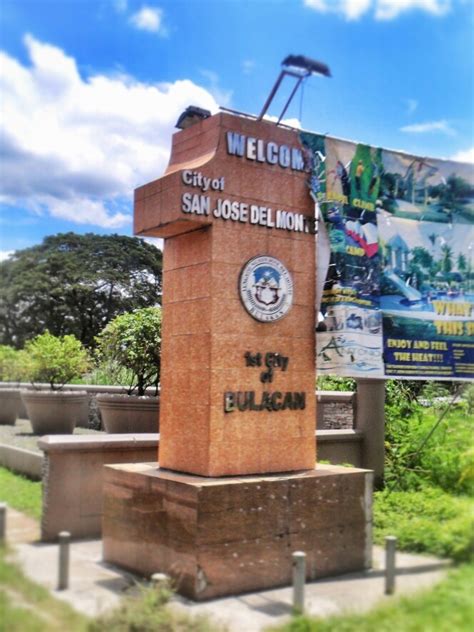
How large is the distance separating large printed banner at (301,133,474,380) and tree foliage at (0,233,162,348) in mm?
2703

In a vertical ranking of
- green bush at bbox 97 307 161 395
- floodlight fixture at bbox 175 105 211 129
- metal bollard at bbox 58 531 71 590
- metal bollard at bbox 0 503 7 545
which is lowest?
metal bollard at bbox 58 531 71 590

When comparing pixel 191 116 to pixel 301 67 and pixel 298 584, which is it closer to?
pixel 301 67

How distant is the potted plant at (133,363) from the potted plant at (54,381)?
57 cm

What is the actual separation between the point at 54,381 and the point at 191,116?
3940mm

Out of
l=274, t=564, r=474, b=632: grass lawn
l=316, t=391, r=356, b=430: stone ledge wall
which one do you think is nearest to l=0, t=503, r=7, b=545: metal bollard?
l=274, t=564, r=474, b=632: grass lawn

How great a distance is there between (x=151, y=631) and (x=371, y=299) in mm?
4765

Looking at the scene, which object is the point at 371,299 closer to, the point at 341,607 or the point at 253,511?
the point at 253,511

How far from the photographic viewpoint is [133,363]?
12.5 m

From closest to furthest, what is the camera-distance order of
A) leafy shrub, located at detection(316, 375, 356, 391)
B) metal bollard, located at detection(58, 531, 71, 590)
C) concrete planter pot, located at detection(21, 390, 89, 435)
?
metal bollard, located at detection(58, 531, 71, 590)
concrete planter pot, located at detection(21, 390, 89, 435)
leafy shrub, located at detection(316, 375, 356, 391)

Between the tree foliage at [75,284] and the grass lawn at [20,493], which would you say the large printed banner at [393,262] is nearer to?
the tree foliage at [75,284]

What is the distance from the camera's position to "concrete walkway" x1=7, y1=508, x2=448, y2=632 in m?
6.07

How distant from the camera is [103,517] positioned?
26.0ft

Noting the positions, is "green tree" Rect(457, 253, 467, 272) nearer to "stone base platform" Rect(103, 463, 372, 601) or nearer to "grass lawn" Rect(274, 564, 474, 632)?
"stone base platform" Rect(103, 463, 372, 601)

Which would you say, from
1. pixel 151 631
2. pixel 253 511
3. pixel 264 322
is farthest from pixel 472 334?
pixel 151 631
